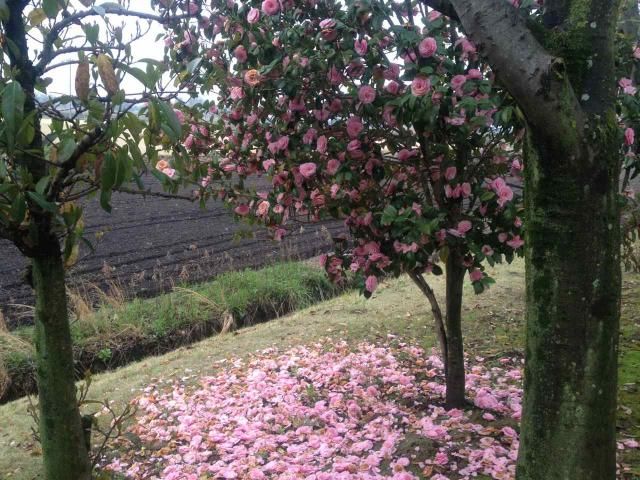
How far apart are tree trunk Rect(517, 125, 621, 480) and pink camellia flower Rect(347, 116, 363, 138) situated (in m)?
1.02

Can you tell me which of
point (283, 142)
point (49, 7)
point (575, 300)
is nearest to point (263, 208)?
point (283, 142)

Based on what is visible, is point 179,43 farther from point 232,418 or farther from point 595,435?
point 595,435

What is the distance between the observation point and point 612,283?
5.58ft

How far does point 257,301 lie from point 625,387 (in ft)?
13.5

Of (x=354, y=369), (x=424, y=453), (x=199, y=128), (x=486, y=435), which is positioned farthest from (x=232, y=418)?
(x=199, y=128)

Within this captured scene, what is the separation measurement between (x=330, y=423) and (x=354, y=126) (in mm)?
1658

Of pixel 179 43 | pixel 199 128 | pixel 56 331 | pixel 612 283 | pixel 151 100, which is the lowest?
pixel 56 331

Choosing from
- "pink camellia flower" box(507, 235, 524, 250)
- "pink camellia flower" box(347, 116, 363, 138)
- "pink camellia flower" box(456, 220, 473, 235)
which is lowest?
"pink camellia flower" box(507, 235, 524, 250)

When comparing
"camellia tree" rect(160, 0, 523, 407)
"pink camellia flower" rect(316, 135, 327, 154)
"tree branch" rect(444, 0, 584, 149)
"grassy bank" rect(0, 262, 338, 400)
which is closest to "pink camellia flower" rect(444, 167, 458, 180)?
"camellia tree" rect(160, 0, 523, 407)

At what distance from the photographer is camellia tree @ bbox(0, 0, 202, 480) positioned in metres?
1.55

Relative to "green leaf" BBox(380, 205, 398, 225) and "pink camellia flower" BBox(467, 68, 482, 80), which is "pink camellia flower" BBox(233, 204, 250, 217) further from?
"pink camellia flower" BBox(467, 68, 482, 80)

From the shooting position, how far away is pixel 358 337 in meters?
4.81

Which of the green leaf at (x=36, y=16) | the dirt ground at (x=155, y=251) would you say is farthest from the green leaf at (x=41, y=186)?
the dirt ground at (x=155, y=251)

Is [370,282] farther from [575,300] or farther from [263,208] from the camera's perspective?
[575,300]
